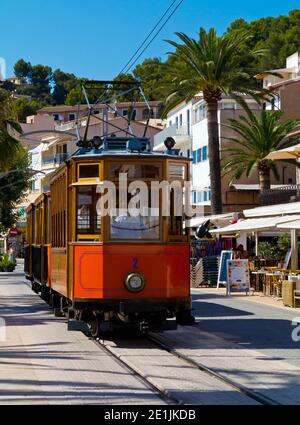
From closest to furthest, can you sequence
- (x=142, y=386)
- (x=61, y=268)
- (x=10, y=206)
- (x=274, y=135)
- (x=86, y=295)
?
1. (x=142, y=386)
2. (x=86, y=295)
3. (x=61, y=268)
4. (x=274, y=135)
5. (x=10, y=206)

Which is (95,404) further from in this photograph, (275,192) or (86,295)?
(275,192)

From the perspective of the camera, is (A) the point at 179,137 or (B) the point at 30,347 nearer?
(B) the point at 30,347

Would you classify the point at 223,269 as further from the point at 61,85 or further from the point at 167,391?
the point at 61,85

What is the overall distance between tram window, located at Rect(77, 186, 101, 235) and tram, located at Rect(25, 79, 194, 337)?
0.02 meters

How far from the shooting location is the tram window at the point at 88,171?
48.4 ft

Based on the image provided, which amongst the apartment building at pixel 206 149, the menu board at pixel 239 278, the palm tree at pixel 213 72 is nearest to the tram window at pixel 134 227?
the menu board at pixel 239 278

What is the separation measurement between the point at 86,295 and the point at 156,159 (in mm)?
2689

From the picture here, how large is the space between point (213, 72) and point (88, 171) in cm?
2399

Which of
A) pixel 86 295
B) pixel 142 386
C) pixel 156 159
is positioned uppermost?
pixel 156 159

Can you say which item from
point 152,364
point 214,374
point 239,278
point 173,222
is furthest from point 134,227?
point 239,278

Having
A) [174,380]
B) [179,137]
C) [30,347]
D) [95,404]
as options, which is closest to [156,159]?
[30,347]

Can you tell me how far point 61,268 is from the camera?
1689 centimetres

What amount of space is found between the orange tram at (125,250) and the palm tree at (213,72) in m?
23.0

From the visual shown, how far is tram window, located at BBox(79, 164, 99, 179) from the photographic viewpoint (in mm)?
14766
